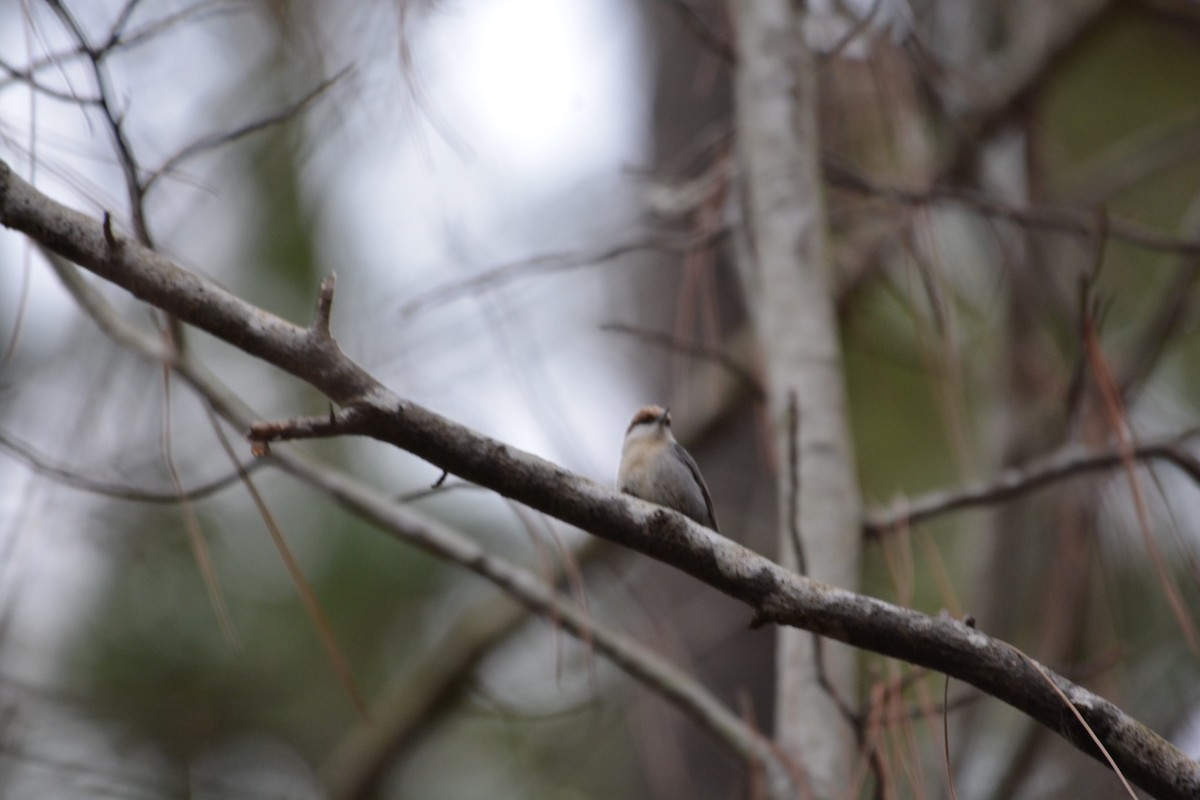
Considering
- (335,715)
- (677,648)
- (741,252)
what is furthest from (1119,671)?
(335,715)

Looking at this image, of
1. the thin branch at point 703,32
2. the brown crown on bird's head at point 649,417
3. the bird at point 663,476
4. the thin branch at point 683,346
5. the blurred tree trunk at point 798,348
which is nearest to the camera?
the bird at point 663,476

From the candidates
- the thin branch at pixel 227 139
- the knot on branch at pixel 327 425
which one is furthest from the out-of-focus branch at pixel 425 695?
the knot on branch at pixel 327 425

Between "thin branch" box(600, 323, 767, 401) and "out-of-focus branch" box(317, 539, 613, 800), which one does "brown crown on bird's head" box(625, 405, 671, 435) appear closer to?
"thin branch" box(600, 323, 767, 401)

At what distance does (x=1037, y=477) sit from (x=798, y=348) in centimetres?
77

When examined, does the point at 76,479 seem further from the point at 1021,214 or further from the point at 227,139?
the point at 1021,214

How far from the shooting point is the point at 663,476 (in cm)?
274

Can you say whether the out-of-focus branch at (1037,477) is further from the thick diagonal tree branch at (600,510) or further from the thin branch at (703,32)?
the thin branch at (703,32)

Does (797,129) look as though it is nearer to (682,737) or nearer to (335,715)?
(682,737)

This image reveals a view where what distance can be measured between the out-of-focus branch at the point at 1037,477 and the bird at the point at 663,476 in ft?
1.66

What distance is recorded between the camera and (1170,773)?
5.54 feet

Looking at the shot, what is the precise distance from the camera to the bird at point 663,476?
2715 millimetres

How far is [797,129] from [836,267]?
43.4 inches

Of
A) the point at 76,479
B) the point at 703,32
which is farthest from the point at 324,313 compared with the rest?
the point at 703,32

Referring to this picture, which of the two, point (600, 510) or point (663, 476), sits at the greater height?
point (663, 476)
